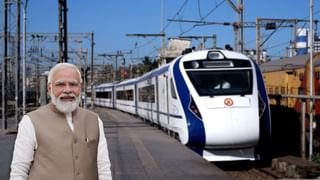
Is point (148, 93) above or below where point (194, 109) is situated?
above

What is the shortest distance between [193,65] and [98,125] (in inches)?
456

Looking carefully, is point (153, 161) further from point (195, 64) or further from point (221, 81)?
point (195, 64)

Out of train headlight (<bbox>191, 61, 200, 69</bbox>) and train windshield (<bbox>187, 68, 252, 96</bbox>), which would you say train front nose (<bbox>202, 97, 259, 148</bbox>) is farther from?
train headlight (<bbox>191, 61, 200, 69</bbox>)

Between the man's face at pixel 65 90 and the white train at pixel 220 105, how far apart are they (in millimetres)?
10490

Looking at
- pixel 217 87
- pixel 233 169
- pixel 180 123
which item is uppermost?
pixel 217 87

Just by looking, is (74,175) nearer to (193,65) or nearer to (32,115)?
(32,115)

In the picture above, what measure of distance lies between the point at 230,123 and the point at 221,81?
4.79 feet

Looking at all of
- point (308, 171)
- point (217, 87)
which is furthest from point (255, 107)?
point (308, 171)

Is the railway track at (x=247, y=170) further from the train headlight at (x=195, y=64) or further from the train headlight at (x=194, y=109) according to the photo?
the train headlight at (x=195, y=64)

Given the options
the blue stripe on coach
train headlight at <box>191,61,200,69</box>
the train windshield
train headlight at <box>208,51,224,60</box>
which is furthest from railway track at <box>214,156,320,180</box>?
train headlight at <box>208,51,224,60</box>

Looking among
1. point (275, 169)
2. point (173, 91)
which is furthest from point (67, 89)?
point (275, 169)

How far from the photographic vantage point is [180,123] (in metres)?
15.5

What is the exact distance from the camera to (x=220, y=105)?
1468 cm

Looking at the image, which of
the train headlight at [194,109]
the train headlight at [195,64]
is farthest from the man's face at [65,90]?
the train headlight at [195,64]
